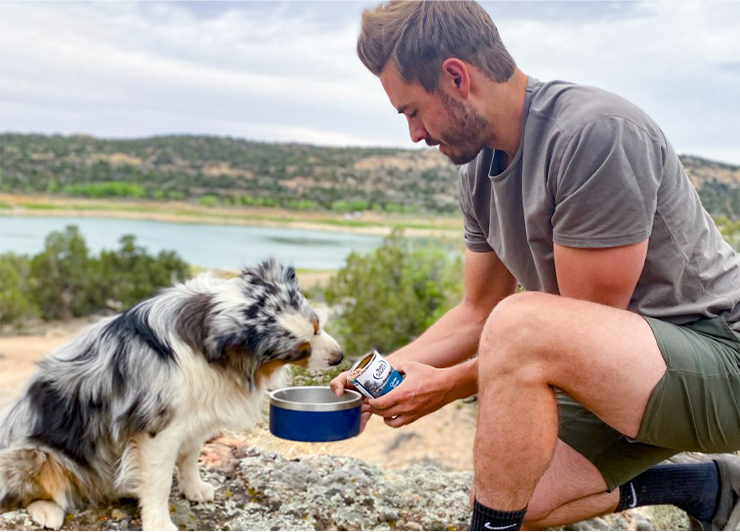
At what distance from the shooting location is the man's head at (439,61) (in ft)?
7.08

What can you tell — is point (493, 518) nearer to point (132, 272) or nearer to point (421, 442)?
point (421, 442)

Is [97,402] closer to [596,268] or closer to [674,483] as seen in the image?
[596,268]

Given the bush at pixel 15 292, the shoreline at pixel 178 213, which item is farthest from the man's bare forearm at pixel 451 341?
the shoreline at pixel 178 213

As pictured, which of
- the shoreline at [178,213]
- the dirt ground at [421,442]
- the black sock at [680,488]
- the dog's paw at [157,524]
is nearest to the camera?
the dog's paw at [157,524]

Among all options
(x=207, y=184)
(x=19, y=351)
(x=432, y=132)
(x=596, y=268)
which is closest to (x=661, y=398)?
(x=596, y=268)

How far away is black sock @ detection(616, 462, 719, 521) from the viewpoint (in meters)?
2.50

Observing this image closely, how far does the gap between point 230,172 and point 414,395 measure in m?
22.0

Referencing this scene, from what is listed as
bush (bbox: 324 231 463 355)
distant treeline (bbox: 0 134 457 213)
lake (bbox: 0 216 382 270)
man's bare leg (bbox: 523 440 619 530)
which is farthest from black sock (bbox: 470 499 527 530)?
distant treeline (bbox: 0 134 457 213)

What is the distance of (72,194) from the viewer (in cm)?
2100

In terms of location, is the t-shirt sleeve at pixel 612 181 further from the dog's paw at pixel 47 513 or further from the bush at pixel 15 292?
the bush at pixel 15 292

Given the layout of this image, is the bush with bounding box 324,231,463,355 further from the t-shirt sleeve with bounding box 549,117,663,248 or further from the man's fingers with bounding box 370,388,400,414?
the t-shirt sleeve with bounding box 549,117,663,248

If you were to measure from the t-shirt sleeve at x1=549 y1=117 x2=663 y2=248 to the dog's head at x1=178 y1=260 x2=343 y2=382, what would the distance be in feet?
3.27

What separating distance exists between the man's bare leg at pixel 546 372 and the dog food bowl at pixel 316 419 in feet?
1.77

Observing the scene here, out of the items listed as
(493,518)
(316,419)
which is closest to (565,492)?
(493,518)
